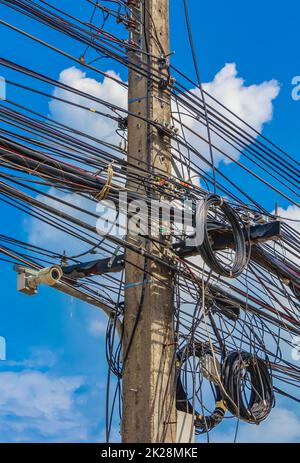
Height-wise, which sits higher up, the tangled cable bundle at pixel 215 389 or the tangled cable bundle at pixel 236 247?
the tangled cable bundle at pixel 236 247

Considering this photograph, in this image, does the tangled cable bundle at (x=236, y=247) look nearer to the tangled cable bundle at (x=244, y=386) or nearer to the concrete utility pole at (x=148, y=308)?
the concrete utility pole at (x=148, y=308)

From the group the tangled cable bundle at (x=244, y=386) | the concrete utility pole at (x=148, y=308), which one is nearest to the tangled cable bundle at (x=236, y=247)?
the concrete utility pole at (x=148, y=308)

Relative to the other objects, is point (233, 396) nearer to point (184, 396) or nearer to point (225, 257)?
point (184, 396)

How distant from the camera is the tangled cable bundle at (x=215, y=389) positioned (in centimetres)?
873

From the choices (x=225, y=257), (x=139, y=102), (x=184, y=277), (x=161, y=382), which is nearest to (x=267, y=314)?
(x=225, y=257)

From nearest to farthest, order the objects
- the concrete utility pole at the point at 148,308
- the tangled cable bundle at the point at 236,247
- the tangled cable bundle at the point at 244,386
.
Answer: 1. the concrete utility pole at the point at 148,308
2. the tangled cable bundle at the point at 236,247
3. the tangled cable bundle at the point at 244,386

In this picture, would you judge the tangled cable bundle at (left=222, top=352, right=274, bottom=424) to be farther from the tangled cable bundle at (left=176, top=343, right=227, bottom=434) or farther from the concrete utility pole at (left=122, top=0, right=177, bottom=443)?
the concrete utility pole at (left=122, top=0, right=177, bottom=443)

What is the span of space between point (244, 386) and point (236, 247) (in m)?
2.04

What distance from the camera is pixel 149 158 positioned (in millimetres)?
8891

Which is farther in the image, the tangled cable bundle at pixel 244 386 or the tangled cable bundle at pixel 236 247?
the tangled cable bundle at pixel 244 386

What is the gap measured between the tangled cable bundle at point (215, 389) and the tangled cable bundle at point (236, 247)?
95cm

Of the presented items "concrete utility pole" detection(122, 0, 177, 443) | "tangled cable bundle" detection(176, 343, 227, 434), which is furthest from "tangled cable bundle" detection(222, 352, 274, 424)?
"concrete utility pole" detection(122, 0, 177, 443)

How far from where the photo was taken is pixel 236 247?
8.62 metres

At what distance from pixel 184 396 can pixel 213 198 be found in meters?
2.20
